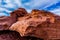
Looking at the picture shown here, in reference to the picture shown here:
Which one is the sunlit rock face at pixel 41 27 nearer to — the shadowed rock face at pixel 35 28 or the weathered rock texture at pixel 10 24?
the shadowed rock face at pixel 35 28

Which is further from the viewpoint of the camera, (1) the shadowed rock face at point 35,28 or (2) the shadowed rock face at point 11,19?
(2) the shadowed rock face at point 11,19

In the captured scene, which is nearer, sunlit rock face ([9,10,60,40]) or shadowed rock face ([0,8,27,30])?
sunlit rock face ([9,10,60,40])

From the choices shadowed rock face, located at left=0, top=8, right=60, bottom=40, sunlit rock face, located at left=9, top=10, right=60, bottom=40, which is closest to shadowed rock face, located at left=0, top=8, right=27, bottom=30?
shadowed rock face, located at left=0, top=8, right=60, bottom=40

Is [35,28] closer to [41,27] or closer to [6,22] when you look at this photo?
[41,27]

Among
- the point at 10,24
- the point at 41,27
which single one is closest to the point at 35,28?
the point at 41,27

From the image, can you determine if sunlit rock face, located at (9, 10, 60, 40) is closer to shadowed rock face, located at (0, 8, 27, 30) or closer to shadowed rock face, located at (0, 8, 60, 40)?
shadowed rock face, located at (0, 8, 60, 40)

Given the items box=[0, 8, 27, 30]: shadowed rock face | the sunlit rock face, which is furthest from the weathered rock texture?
the sunlit rock face

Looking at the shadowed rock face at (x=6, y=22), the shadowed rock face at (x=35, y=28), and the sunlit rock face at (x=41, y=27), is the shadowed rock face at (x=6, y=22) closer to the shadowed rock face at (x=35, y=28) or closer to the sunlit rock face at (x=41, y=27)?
the shadowed rock face at (x=35, y=28)

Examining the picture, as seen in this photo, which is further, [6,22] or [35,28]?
[6,22]

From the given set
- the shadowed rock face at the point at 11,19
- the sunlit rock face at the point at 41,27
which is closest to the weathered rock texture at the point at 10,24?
the shadowed rock face at the point at 11,19

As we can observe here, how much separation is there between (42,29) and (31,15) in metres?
0.25

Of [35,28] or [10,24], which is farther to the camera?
[10,24]

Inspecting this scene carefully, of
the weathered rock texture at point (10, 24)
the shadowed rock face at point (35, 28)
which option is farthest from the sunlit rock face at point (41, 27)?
the weathered rock texture at point (10, 24)

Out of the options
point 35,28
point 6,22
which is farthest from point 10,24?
point 35,28
